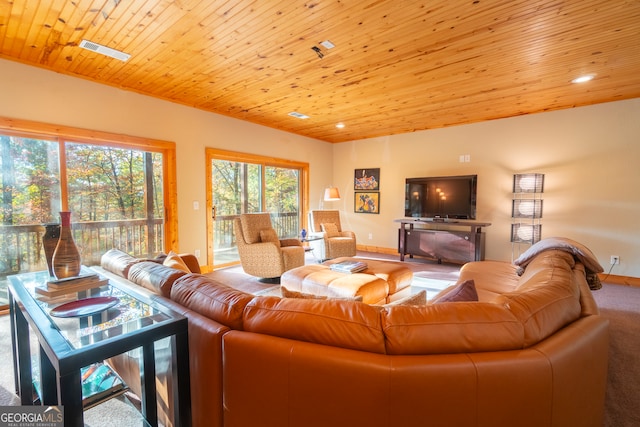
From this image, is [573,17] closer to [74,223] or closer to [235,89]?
[235,89]

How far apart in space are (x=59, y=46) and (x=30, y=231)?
6.49 ft

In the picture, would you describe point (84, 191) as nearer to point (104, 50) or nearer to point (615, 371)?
point (104, 50)

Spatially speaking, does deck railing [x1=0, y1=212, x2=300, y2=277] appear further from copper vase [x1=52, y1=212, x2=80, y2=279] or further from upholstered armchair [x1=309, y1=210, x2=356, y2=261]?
copper vase [x1=52, y1=212, x2=80, y2=279]

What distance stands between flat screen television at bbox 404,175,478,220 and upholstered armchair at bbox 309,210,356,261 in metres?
1.43

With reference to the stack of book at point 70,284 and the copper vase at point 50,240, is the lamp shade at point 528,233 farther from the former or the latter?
the copper vase at point 50,240

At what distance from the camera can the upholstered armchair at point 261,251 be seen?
4.11 meters

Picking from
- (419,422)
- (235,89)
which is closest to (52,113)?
(235,89)

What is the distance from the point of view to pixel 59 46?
2729 mm

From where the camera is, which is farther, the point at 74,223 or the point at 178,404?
the point at 74,223

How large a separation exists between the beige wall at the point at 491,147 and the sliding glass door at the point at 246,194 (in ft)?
0.64

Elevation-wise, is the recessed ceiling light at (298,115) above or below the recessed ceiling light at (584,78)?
above

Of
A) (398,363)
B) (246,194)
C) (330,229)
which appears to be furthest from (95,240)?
(398,363)

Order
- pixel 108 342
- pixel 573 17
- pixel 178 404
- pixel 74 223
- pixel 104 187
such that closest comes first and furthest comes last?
pixel 108 342
pixel 178 404
pixel 573 17
pixel 74 223
pixel 104 187
